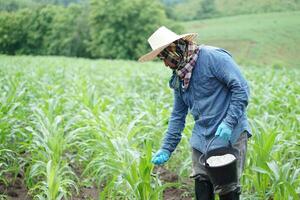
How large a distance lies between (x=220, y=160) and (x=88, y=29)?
179 ft

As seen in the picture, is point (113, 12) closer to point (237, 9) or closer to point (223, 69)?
point (237, 9)

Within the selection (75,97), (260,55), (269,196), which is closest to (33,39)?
(260,55)

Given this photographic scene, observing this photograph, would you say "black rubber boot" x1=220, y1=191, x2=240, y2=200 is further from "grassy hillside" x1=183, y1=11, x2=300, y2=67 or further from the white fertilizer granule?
"grassy hillside" x1=183, y1=11, x2=300, y2=67

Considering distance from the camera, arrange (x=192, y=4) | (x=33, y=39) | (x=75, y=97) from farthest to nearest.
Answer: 1. (x=192, y=4)
2. (x=33, y=39)
3. (x=75, y=97)

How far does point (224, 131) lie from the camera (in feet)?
9.04

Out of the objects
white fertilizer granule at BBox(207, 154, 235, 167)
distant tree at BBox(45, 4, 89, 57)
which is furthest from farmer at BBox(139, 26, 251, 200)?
distant tree at BBox(45, 4, 89, 57)

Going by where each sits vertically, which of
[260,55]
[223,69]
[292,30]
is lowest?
[260,55]

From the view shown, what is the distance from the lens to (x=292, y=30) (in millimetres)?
27859

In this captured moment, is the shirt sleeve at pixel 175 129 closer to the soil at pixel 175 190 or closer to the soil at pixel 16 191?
the soil at pixel 175 190

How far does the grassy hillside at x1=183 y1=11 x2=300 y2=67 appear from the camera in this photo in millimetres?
27564

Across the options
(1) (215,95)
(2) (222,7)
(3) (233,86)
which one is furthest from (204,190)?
(2) (222,7)

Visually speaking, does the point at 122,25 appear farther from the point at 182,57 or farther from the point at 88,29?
the point at 182,57

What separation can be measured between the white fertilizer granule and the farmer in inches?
4.1

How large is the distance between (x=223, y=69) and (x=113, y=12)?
51.4m
